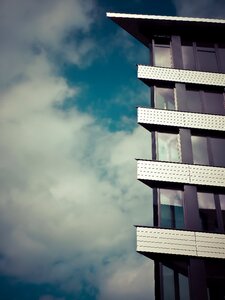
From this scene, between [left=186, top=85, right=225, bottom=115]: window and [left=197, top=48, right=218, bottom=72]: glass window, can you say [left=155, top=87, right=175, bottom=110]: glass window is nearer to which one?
[left=186, top=85, right=225, bottom=115]: window

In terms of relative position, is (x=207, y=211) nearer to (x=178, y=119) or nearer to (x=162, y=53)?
(x=178, y=119)

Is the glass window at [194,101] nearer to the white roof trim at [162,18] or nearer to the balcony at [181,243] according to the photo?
the white roof trim at [162,18]

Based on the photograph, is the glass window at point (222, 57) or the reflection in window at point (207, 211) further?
the glass window at point (222, 57)

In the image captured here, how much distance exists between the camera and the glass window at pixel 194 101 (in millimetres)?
19891

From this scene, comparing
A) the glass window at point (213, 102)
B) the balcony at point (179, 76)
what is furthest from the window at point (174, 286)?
the balcony at point (179, 76)

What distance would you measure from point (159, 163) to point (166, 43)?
31.9ft

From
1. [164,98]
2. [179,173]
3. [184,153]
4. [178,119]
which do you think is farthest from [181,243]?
[164,98]

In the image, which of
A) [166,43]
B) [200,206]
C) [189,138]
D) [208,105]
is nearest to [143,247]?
[200,206]

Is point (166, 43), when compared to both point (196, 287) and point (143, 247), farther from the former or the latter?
point (196, 287)

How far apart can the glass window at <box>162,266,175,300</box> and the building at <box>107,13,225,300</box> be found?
0.04 metres

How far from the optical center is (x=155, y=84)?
2066 centimetres

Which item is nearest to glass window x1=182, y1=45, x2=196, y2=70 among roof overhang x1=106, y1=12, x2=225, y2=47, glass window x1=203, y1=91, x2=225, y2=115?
roof overhang x1=106, y1=12, x2=225, y2=47

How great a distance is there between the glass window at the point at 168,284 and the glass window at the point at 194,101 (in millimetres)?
9286

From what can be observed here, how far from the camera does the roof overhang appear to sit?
22.3 m
